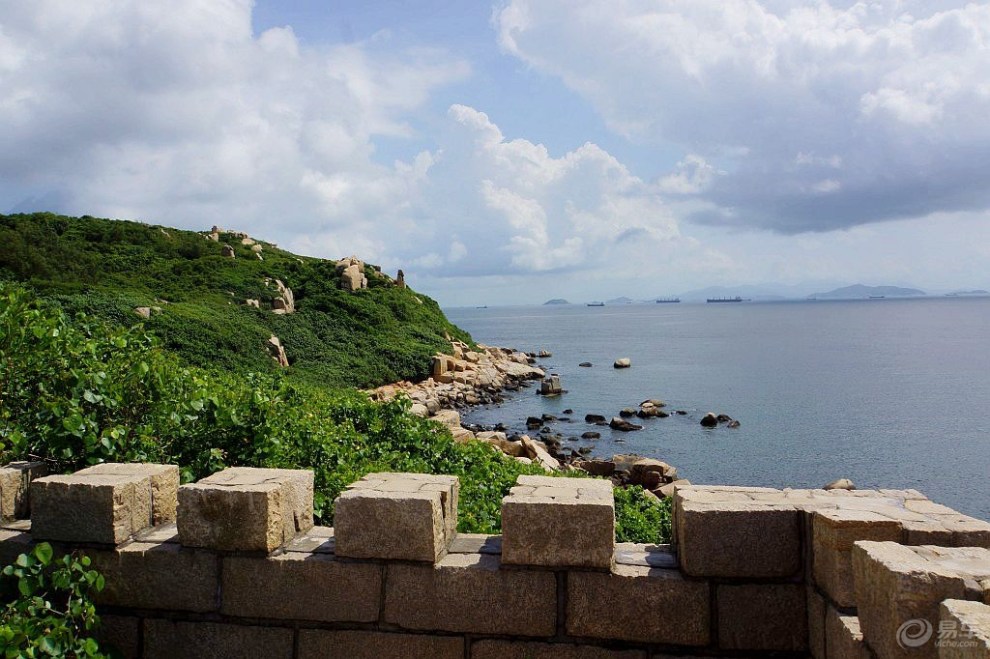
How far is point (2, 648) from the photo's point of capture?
334 cm

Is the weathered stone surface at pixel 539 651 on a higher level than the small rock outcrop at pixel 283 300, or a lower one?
lower

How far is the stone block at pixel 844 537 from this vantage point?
10.9 feet

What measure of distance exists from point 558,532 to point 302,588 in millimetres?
1518

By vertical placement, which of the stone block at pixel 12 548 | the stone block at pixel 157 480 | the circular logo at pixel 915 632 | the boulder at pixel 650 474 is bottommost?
the boulder at pixel 650 474

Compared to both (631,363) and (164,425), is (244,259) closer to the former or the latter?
(631,363)

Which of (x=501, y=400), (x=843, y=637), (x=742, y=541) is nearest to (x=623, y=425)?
(x=501, y=400)

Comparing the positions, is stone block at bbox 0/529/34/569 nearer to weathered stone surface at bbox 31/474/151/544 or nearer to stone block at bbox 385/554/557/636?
weathered stone surface at bbox 31/474/151/544

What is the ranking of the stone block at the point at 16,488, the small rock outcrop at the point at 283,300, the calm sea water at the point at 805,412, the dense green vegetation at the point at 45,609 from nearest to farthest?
the dense green vegetation at the point at 45,609 → the stone block at the point at 16,488 → the calm sea water at the point at 805,412 → the small rock outcrop at the point at 283,300

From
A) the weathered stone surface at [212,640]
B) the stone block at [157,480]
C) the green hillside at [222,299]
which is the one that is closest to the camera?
the weathered stone surface at [212,640]

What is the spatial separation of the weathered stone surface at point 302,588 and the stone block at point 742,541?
1.76m

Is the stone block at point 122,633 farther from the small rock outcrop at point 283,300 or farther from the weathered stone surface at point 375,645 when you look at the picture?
the small rock outcrop at point 283,300

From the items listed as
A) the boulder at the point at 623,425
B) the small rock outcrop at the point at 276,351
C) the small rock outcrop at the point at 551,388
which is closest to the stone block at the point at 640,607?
the boulder at the point at 623,425

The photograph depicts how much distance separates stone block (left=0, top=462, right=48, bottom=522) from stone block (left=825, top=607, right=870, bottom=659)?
16.2ft

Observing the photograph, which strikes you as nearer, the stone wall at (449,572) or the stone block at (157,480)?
the stone wall at (449,572)
